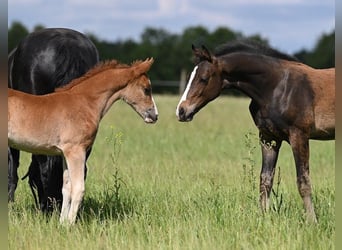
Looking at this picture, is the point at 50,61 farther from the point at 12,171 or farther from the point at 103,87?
the point at 12,171

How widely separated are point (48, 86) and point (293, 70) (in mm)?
2370

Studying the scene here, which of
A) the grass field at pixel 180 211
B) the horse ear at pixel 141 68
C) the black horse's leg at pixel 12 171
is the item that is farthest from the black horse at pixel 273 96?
the black horse's leg at pixel 12 171

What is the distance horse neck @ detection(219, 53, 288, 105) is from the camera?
6062mm

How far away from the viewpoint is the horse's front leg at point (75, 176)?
17.2 ft

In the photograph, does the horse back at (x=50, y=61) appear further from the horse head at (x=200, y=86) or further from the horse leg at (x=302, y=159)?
the horse leg at (x=302, y=159)

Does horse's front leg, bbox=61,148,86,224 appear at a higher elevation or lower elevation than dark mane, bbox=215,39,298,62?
lower

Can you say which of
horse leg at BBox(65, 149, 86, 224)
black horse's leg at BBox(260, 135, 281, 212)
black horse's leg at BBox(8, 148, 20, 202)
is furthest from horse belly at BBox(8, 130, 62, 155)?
black horse's leg at BBox(260, 135, 281, 212)

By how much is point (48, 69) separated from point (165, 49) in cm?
4013

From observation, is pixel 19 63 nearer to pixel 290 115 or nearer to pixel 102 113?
pixel 102 113

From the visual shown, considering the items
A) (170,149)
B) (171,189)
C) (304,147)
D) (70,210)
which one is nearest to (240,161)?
(170,149)

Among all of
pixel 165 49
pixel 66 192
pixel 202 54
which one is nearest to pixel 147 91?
pixel 202 54

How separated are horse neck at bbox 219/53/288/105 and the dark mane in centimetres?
17

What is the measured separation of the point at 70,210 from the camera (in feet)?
17.5

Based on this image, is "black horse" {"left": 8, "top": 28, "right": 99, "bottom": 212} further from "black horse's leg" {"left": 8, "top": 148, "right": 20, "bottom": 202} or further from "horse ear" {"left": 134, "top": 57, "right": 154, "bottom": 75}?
"horse ear" {"left": 134, "top": 57, "right": 154, "bottom": 75}
